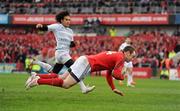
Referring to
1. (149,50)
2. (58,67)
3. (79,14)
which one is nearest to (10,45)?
(79,14)

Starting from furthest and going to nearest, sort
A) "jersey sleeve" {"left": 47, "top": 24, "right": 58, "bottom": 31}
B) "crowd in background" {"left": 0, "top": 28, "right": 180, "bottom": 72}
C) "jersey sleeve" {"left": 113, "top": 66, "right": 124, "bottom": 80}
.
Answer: "crowd in background" {"left": 0, "top": 28, "right": 180, "bottom": 72} → "jersey sleeve" {"left": 47, "top": 24, "right": 58, "bottom": 31} → "jersey sleeve" {"left": 113, "top": 66, "right": 124, "bottom": 80}

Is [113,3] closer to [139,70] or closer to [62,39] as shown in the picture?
[139,70]

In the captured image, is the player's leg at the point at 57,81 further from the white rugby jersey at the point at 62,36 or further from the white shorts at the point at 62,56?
the white shorts at the point at 62,56

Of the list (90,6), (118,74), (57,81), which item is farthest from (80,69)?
(90,6)

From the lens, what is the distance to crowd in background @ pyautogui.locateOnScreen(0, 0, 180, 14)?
53.5 metres

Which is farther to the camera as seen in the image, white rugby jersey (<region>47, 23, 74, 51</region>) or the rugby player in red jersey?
white rugby jersey (<region>47, 23, 74, 51</region>)

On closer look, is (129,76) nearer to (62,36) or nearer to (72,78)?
(62,36)

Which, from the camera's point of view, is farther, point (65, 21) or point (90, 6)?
point (90, 6)

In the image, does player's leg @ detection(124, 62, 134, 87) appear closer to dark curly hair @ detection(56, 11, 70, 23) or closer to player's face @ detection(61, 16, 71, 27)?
player's face @ detection(61, 16, 71, 27)

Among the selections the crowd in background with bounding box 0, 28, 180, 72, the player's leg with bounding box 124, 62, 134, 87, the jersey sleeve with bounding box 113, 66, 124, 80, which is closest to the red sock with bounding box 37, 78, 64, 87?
the jersey sleeve with bounding box 113, 66, 124, 80

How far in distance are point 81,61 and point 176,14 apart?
3890 cm

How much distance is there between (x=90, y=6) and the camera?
57.2m

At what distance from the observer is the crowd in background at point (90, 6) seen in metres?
53.5

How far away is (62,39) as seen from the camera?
1819 centimetres
